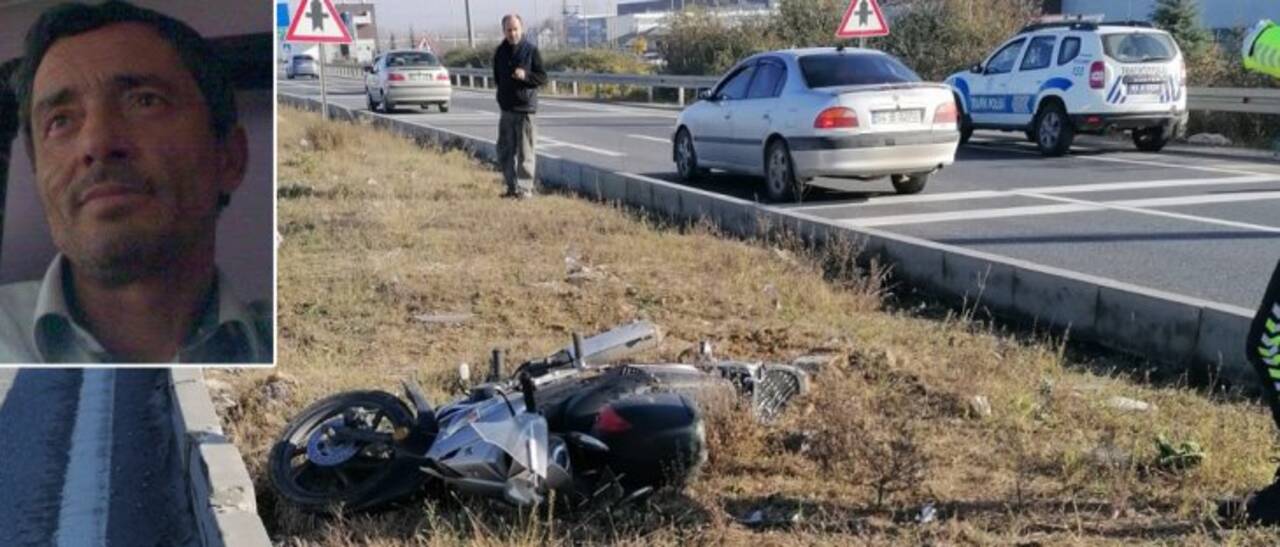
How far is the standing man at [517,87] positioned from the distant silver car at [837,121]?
7.65ft

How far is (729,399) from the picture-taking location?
560cm

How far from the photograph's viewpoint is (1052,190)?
1525 centimetres

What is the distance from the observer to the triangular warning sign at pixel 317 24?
21312mm

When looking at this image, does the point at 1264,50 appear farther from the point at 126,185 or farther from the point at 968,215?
the point at 968,215

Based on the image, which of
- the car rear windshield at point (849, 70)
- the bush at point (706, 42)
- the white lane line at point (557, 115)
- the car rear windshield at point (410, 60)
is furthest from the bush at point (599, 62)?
the car rear windshield at point (849, 70)

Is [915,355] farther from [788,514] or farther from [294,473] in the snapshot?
[294,473]

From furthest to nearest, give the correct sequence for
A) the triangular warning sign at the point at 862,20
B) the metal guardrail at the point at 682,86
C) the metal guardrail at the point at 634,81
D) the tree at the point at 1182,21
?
the metal guardrail at the point at 634,81 < the tree at the point at 1182,21 < the triangular warning sign at the point at 862,20 < the metal guardrail at the point at 682,86

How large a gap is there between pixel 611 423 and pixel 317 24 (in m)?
17.7

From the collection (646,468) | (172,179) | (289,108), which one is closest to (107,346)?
(172,179)

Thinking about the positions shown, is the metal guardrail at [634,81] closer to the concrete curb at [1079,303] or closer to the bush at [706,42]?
the bush at [706,42]

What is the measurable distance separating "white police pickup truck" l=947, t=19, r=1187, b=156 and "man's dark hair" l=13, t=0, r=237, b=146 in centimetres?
1701

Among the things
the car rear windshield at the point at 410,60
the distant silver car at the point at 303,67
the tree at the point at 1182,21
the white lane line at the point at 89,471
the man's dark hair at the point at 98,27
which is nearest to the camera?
the man's dark hair at the point at 98,27

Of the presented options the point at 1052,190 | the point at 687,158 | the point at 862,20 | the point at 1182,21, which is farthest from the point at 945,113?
the point at 1182,21

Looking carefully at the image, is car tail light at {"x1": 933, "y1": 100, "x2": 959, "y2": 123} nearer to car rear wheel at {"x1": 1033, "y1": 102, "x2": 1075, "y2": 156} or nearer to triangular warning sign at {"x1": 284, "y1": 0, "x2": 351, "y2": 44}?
car rear wheel at {"x1": 1033, "y1": 102, "x2": 1075, "y2": 156}
